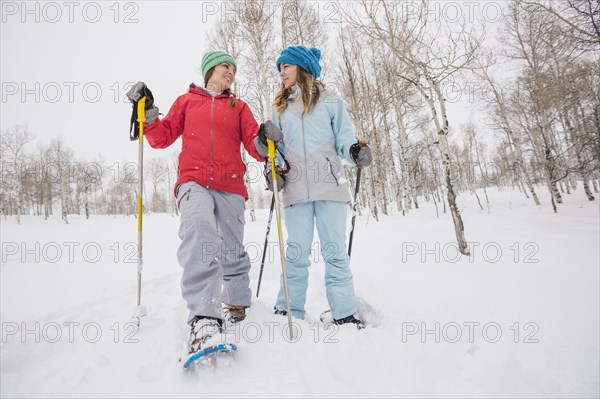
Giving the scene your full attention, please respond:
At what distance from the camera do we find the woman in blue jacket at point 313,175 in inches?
91.7

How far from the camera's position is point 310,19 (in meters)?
12.5

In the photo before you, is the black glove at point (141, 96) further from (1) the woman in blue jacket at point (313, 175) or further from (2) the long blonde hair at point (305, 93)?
(2) the long blonde hair at point (305, 93)

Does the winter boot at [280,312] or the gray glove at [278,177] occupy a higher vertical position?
the gray glove at [278,177]

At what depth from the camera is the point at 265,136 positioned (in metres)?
2.32

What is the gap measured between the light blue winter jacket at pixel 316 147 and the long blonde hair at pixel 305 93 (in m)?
0.04

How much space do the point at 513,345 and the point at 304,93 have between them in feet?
8.11

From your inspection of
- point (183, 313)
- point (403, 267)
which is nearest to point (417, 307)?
point (403, 267)

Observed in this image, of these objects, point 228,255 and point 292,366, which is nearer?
point 292,366

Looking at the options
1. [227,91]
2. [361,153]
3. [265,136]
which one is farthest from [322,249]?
[227,91]

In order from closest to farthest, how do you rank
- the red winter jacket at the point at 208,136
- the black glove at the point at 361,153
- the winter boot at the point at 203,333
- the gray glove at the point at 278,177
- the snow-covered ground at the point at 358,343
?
the snow-covered ground at the point at 358,343 → the winter boot at the point at 203,333 → the red winter jacket at the point at 208,136 → the black glove at the point at 361,153 → the gray glove at the point at 278,177

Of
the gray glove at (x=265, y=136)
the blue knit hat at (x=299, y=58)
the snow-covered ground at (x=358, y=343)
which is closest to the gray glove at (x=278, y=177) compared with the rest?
the gray glove at (x=265, y=136)

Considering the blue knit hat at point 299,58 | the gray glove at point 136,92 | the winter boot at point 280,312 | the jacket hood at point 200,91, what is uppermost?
the blue knit hat at point 299,58

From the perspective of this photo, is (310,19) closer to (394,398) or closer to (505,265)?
(505,265)

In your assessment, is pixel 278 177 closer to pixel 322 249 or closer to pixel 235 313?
pixel 322 249
